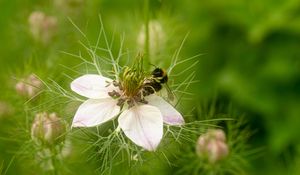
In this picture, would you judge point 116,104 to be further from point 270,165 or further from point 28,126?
point 270,165

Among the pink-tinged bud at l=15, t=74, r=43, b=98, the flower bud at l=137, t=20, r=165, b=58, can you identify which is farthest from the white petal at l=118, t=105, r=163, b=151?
the flower bud at l=137, t=20, r=165, b=58

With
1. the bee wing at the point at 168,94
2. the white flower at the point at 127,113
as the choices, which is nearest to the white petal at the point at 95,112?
the white flower at the point at 127,113

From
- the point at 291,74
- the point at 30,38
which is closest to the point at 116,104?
the point at 30,38

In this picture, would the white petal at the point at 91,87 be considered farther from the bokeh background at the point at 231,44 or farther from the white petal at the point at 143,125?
the bokeh background at the point at 231,44

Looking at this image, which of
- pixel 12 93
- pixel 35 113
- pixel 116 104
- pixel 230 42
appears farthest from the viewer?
pixel 230 42

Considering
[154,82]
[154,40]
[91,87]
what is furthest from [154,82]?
[154,40]

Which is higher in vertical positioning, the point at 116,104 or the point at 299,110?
the point at 116,104
